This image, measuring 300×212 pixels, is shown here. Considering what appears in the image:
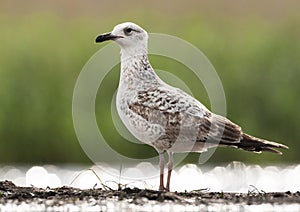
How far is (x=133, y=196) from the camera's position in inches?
348

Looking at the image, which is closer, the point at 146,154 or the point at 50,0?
the point at 146,154

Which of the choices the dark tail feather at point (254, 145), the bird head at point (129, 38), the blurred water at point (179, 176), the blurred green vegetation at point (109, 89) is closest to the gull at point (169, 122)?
the dark tail feather at point (254, 145)

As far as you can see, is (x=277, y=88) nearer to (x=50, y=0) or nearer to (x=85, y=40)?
(x=85, y=40)

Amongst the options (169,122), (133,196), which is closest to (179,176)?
(169,122)

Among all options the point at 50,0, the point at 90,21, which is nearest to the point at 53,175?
the point at 90,21

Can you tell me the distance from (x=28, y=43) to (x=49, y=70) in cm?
88

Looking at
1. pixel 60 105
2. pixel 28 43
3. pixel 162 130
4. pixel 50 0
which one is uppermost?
pixel 50 0

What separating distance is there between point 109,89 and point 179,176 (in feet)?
7.11

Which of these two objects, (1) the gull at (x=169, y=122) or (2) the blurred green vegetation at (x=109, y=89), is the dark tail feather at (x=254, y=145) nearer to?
(1) the gull at (x=169, y=122)

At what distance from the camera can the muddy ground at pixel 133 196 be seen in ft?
28.6

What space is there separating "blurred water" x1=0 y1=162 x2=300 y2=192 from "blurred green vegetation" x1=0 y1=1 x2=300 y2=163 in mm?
432

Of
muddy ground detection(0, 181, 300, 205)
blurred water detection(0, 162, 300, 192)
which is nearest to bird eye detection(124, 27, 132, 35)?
muddy ground detection(0, 181, 300, 205)

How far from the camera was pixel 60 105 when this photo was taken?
630 inches

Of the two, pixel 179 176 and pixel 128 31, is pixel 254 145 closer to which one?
pixel 128 31
